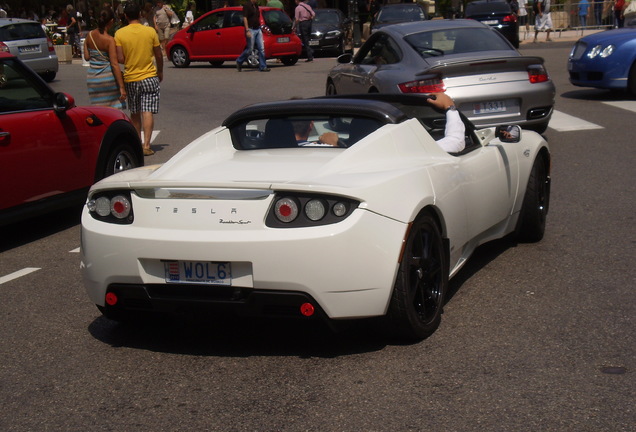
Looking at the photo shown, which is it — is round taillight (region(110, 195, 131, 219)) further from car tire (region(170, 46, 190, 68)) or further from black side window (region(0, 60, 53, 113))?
car tire (region(170, 46, 190, 68))

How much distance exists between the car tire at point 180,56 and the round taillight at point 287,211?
24.5 meters

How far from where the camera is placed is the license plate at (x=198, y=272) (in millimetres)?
4914

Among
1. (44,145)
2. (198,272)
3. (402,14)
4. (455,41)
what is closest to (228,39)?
(402,14)

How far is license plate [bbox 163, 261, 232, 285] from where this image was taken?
16.1ft

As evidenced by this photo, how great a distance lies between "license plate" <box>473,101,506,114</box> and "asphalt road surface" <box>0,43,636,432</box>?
3.57 metres

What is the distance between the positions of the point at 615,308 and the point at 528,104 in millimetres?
6090

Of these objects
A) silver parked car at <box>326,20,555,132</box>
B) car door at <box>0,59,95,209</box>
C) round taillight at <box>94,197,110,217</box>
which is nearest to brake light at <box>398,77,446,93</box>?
silver parked car at <box>326,20,555,132</box>

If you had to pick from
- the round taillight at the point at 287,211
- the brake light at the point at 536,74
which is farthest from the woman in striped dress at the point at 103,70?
the round taillight at the point at 287,211

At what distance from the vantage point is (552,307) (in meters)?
5.88

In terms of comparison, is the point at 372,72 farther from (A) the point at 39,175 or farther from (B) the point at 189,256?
(B) the point at 189,256

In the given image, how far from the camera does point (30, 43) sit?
26.0 meters

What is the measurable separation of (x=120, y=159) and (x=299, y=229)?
5.33 meters

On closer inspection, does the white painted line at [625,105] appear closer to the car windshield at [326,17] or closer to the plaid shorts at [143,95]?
the plaid shorts at [143,95]

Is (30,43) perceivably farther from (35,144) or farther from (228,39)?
(35,144)
